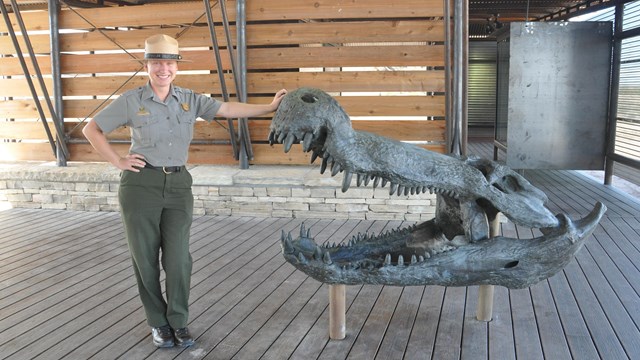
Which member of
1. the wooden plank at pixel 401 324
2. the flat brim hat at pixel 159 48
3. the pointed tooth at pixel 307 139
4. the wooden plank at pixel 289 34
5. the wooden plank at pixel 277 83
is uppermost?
the wooden plank at pixel 289 34

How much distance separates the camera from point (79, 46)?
772 cm

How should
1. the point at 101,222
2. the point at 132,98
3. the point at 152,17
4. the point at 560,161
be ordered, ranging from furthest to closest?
the point at 560,161
the point at 152,17
the point at 101,222
the point at 132,98

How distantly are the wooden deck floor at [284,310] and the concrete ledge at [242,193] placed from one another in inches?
34.5

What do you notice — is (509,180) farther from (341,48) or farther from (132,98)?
(341,48)

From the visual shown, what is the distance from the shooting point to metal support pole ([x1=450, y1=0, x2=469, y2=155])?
6199 mm

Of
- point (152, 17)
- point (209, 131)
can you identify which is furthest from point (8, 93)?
point (209, 131)

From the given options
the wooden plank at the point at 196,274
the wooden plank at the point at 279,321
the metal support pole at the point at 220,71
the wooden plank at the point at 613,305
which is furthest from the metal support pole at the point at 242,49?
the wooden plank at the point at 613,305

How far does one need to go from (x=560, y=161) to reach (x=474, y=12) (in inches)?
200

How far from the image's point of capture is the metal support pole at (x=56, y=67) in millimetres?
7586

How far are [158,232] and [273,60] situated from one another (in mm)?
4188

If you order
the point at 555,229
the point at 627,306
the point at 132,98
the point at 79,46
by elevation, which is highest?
the point at 79,46

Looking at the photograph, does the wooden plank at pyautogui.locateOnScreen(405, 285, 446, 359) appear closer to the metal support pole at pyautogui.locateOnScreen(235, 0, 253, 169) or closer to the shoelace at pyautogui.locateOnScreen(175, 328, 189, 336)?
the shoelace at pyautogui.locateOnScreen(175, 328, 189, 336)

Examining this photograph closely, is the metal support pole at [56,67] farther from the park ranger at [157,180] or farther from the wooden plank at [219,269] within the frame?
the park ranger at [157,180]

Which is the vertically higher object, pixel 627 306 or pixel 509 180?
pixel 509 180
